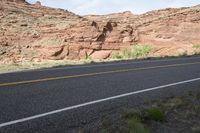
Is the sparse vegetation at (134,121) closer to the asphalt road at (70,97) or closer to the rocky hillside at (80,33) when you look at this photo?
the asphalt road at (70,97)

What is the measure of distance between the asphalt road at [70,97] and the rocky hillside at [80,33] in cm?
3151

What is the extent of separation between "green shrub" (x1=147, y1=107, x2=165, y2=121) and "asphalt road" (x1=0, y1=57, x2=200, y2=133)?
807 millimetres

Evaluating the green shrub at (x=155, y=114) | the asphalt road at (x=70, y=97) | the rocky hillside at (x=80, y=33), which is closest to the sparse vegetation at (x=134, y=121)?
the green shrub at (x=155, y=114)

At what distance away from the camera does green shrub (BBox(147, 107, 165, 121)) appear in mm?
6491

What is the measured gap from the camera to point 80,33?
2110 inches

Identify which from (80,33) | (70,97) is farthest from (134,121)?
(80,33)

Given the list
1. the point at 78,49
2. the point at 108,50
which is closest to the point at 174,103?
the point at 78,49

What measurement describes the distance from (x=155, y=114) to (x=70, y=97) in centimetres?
226

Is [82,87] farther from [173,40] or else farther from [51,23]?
[173,40]

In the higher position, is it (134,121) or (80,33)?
(80,33)

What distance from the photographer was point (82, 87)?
9.72 metres

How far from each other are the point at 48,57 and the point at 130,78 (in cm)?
3696

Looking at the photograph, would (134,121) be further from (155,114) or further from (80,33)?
(80,33)

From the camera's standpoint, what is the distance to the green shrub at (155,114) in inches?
256
